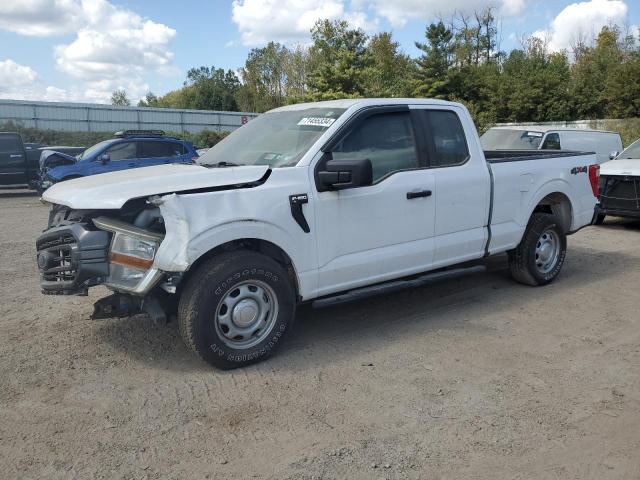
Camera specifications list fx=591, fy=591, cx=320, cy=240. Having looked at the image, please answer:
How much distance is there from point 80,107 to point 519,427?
38.4 metres

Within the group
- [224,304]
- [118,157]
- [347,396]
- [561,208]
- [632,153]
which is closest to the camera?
[347,396]

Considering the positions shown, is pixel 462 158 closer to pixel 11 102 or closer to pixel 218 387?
pixel 218 387

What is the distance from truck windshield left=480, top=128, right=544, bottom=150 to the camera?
12367 millimetres

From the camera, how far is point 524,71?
39.6 m

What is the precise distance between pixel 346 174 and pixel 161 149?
1231 cm

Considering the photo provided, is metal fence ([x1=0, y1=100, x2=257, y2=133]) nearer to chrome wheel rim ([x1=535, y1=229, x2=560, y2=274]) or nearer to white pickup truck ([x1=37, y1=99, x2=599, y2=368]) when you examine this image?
chrome wheel rim ([x1=535, y1=229, x2=560, y2=274])

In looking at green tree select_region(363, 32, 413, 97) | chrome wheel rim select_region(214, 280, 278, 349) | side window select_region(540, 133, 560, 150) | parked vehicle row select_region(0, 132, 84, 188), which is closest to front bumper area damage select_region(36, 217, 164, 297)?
chrome wheel rim select_region(214, 280, 278, 349)

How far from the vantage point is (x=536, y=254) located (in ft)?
21.5

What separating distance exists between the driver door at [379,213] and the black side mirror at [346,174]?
119 mm

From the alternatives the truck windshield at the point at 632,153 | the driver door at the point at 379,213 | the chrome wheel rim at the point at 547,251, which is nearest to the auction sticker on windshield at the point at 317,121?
the driver door at the point at 379,213

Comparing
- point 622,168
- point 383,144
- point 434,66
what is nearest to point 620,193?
point 622,168

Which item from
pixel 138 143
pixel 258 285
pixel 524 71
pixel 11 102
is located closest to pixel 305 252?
pixel 258 285

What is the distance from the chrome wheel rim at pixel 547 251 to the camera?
6586 mm

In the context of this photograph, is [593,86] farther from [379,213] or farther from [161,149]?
[379,213]
